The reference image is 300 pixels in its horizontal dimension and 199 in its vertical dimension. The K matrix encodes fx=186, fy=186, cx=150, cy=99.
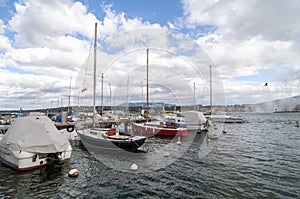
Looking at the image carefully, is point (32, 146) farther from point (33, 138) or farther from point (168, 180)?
point (168, 180)

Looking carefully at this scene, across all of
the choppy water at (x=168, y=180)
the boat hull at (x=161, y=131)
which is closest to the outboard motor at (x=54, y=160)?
the choppy water at (x=168, y=180)

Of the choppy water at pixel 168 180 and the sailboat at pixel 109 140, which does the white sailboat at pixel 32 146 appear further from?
the sailboat at pixel 109 140

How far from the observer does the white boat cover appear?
1143cm

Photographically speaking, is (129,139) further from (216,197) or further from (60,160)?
(216,197)

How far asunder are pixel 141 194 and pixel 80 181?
378 cm

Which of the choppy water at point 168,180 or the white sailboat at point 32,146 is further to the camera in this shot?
the white sailboat at point 32,146

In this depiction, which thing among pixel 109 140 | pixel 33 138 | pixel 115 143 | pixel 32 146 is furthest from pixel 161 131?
pixel 32 146

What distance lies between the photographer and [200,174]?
11.3 metres

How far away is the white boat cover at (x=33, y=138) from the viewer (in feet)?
37.5

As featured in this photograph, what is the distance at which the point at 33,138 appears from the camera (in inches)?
464

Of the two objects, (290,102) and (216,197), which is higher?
(290,102)

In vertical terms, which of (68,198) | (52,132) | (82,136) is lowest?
(68,198)

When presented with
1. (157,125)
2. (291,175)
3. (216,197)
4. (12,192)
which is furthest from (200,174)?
(157,125)

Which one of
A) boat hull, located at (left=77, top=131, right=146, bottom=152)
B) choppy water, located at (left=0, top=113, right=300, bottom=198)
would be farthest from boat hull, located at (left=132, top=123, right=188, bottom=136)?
choppy water, located at (left=0, top=113, right=300, bottom=198)
